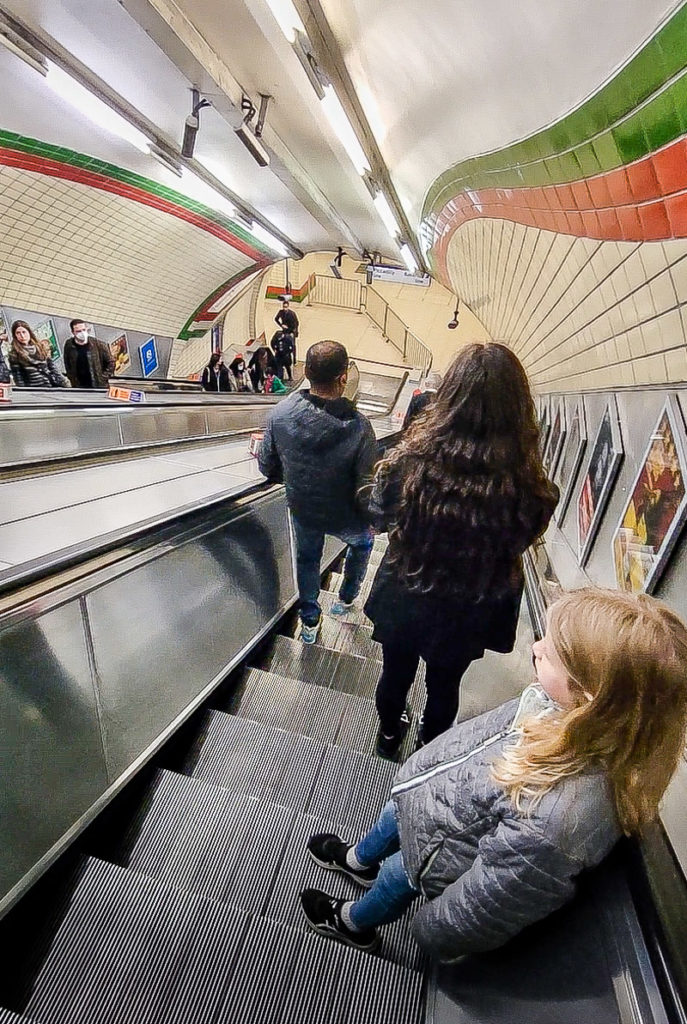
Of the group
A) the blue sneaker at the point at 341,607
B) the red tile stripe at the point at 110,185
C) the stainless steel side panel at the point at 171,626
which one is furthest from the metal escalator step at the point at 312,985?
the red tile stripe at the point at 110,185

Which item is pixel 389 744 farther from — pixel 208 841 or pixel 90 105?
pixel 90 105

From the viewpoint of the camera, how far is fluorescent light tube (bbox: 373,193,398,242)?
6.44 metres

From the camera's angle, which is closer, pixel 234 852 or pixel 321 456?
pixel 234 852

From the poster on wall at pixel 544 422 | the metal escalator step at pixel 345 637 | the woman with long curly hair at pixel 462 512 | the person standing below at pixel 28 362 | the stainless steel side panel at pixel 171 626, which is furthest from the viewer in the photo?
the person standing below at pixel 28 362

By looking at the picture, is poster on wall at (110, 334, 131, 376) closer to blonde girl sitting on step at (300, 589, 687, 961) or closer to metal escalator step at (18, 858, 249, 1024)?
metal escalator step at (18, 858, 249, 1024)

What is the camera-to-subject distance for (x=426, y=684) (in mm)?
1943

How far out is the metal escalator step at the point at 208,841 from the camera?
1.51m

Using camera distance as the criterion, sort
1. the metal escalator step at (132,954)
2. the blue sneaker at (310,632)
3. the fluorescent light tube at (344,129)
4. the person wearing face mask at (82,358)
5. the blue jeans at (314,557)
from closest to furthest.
Answer: the metal escalator step at (132,954), the blue jeans at (314,557), the blue sneaker at (310,632), the fluorescent light tube at (344,129), the person wearing face mask at (82,358)

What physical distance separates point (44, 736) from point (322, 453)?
1.35m

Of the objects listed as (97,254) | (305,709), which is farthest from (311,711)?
(97,254)

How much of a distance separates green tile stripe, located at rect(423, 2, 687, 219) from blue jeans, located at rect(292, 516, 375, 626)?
1.73m

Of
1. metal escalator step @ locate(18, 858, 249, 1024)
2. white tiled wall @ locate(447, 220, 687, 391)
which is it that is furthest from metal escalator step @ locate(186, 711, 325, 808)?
white tiled wall @ locate(447, 220, 687, 391)

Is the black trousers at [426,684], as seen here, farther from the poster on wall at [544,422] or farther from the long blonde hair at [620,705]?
the poster on wall at [544,422]

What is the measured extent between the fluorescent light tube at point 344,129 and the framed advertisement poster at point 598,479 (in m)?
3.23
